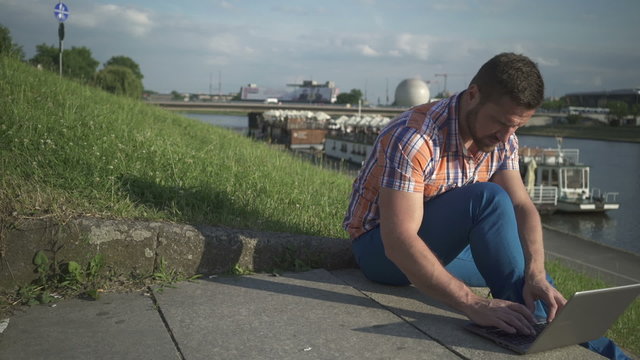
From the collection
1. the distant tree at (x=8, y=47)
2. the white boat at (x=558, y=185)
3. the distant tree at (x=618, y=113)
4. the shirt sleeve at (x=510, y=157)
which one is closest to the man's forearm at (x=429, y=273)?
the shirt sleeve at (x=510, y=157)

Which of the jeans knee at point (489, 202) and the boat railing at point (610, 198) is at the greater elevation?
the jeans knee at point (489, 202)

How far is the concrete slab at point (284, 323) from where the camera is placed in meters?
2.03

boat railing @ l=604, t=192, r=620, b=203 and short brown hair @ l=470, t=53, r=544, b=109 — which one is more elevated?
short brown hair @ l=470, t=53, r=544, b=109

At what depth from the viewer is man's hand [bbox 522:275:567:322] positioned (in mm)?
2215

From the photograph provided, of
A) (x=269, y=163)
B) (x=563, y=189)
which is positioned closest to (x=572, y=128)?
(x=563, y=189)

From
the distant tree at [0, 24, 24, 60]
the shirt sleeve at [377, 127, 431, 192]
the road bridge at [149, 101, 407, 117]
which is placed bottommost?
the shirt sleeve at [377, 127, 431, 192]

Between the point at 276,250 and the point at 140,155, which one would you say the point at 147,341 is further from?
the point at 140,155

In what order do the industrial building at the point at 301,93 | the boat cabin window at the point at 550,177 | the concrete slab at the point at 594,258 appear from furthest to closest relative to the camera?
the industrial building at the point at 301,93, the boat cabin window at the point at 550,177, the concrete slab at the point at 594,258

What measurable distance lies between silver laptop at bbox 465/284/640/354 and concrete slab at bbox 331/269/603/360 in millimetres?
29

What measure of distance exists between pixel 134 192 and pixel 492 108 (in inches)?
80.5

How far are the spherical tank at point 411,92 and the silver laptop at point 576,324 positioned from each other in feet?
271

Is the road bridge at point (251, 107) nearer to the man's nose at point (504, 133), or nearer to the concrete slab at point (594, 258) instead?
the concrete slab at point (594, 258)

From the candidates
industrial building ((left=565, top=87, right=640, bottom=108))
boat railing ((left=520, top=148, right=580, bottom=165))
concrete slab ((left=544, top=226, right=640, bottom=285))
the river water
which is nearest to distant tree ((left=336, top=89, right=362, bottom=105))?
industrial building ((left=565, top=87, right=640, bottom=108))

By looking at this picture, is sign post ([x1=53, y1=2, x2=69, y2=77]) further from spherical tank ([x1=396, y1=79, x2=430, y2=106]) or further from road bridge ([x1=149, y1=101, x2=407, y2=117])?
spherical tank ([x1=396, y1=79, x2=430, y2=106])
